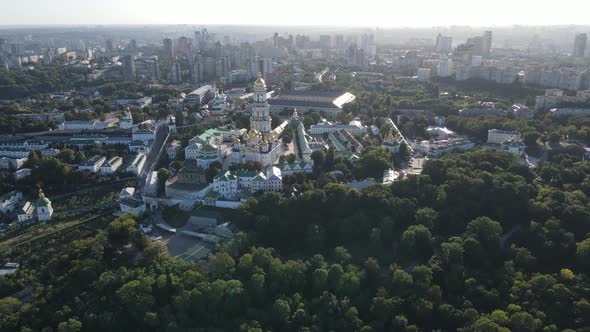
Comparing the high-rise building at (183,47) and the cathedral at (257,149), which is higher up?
the high-rise building at (183,47)

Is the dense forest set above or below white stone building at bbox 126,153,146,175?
below

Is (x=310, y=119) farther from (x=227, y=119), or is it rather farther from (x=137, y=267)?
(x=137, y=267)

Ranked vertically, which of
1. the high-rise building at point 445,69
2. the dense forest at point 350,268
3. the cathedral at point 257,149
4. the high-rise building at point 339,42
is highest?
the high-rise building at point 339,42

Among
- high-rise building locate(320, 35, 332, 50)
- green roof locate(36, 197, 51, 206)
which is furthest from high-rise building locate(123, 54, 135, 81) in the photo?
high-rise building locate(320, 35, 332, 50)

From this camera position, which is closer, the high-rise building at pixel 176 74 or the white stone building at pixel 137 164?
the white stone building at pixel 137 164

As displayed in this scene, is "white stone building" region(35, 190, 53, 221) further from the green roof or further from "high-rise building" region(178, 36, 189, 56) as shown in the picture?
"high-rise building" region(178, 36, 189, 56)

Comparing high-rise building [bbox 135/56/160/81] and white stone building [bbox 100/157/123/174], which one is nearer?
white stone building [bbox 100/157/123/174]

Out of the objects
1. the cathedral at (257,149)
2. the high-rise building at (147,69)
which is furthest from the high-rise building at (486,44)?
the cathedral at (257,149)

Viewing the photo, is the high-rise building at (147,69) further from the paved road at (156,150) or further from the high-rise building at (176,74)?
the paved road at (156,150)

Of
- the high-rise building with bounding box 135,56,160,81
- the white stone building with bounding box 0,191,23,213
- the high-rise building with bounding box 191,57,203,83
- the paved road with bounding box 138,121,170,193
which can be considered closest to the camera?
the white stone building with bounding box 0,191,23,213
